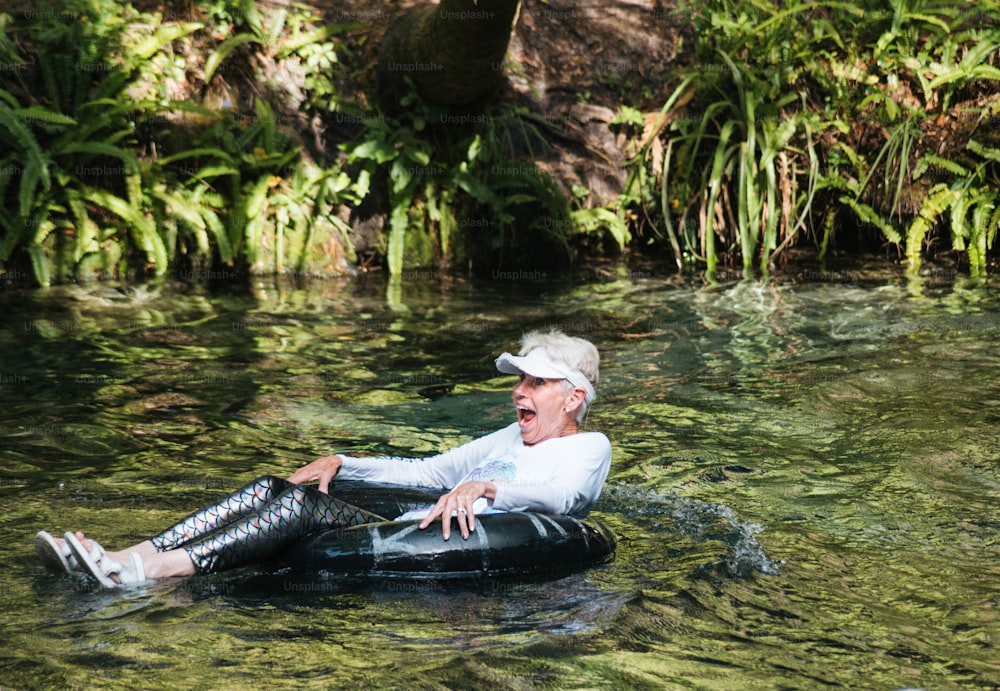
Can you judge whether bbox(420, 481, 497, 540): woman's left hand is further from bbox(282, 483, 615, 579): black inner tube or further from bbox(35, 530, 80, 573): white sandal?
bbox(35, 530, 80, 573): white sandal

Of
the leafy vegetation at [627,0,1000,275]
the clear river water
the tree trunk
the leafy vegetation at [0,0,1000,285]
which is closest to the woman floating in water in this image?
the clear river water

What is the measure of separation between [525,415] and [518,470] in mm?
264

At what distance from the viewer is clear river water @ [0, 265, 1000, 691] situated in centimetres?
370

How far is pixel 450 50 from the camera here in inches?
446

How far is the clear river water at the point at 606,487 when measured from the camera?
3701 millimetres

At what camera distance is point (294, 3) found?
13836 mm

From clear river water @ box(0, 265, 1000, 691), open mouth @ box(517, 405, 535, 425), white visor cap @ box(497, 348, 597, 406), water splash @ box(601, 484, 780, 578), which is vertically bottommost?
water splash @ box(601, 484, 780, 578)

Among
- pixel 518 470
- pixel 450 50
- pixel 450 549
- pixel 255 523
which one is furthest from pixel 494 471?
pixel 450 50

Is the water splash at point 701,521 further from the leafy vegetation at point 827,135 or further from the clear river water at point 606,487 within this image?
the leafy vegetation at point 827,135

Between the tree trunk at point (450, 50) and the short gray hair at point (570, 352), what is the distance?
537 cm

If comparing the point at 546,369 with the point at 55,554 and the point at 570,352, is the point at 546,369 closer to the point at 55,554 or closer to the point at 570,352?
the point at 570,352

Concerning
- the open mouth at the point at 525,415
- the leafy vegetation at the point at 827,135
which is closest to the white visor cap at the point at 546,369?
the open mouth at the point at 525,415

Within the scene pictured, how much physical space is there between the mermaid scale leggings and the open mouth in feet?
2.66

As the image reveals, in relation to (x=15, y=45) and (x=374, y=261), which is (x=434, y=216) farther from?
(x=15, y=45)
